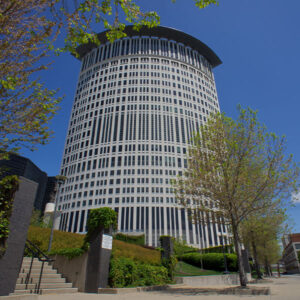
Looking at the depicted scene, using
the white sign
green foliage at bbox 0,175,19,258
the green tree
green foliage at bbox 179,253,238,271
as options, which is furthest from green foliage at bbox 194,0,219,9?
green foliage at bbox 179,253,238,271

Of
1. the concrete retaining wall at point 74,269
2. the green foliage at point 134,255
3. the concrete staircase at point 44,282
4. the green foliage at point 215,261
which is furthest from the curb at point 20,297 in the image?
the green foliage at point 215,261

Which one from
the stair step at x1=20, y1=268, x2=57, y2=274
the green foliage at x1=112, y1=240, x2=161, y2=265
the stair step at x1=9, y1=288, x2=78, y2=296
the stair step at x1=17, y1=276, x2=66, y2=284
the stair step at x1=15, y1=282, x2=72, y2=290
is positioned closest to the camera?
the stair step at x1=9, y1=288, x2=78, y2=296

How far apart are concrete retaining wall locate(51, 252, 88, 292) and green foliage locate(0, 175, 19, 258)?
4.92 meters

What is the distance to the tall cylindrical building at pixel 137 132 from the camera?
203 ft

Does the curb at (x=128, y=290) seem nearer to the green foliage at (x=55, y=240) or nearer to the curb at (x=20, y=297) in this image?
the green foliage at (x=55, y=240)

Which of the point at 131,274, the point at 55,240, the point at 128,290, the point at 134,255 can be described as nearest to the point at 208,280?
the point at 134,255

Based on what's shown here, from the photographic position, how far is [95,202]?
6384 cm

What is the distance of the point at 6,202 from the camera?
6879 millimetres

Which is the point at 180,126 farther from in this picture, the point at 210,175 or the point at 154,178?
the point at 210,175

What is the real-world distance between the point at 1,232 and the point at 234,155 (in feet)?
45.4

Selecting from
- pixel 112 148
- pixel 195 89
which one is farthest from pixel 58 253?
pixel 195 89

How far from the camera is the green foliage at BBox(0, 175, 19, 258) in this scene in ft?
21.9

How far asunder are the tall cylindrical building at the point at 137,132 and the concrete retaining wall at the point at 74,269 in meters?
50.5

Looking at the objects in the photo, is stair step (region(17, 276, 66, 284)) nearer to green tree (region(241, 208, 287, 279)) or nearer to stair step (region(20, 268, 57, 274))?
stair step (region(20, 268, 57, 274))
